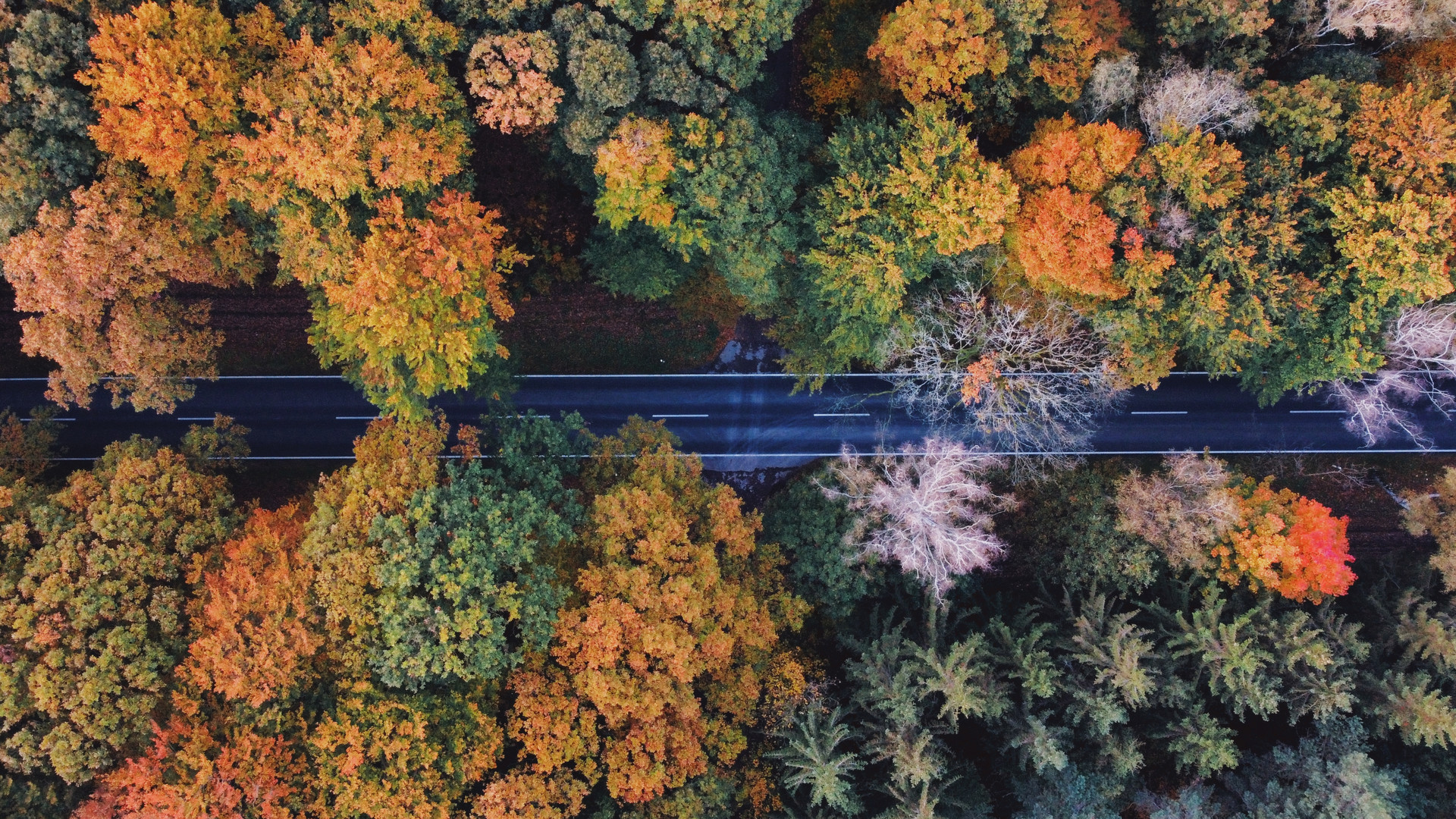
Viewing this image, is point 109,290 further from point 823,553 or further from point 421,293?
point 823,553

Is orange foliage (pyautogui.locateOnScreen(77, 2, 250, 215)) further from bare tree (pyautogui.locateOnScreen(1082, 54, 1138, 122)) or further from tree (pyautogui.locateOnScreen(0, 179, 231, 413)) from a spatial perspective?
bare tree (pyautogui.locateOnScreen(1082, 54, 1138, 122))

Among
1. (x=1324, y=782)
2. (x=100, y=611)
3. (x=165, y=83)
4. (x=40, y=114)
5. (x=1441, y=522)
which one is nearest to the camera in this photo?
(x=165, y=83)

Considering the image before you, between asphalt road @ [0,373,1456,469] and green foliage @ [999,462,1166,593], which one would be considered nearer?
green foliage @ [999,462,1166,593]

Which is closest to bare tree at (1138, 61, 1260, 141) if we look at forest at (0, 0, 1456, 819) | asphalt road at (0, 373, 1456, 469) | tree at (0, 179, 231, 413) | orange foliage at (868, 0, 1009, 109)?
forest at (0, 0, 1456, 819)

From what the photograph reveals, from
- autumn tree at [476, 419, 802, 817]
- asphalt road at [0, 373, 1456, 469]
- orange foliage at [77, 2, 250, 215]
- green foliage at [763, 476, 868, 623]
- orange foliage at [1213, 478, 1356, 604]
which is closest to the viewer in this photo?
orange foliage at [77, 2, 250, 215]

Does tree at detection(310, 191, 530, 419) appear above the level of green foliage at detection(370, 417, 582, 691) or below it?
above

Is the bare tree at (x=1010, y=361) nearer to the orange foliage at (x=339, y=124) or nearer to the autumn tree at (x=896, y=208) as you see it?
the autumn tree at (x=896, y=208)

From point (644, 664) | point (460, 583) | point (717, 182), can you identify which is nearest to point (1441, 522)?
point (717, 182)
